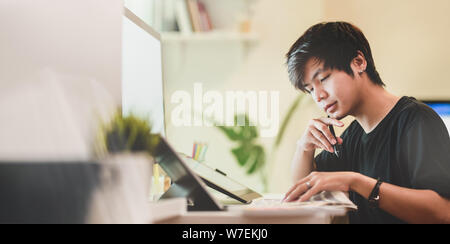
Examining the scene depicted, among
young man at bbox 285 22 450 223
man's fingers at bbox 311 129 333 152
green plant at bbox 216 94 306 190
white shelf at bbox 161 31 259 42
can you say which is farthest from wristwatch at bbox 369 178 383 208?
white shelf at bbox 161 31 259 42

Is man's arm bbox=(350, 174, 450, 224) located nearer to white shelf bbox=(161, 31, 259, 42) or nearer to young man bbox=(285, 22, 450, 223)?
young man bbox=(285, 22, 450, 223)

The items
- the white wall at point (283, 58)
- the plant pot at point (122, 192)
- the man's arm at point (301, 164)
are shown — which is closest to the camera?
the plant pot at point (122, 192)

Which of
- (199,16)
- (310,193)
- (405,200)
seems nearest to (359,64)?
(405,200)

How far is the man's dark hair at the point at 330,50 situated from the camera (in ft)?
2.98

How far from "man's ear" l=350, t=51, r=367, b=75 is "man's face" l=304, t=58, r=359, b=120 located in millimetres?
30

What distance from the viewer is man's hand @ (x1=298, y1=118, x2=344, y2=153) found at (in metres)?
0.87

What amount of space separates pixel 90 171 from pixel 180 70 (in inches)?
41.3

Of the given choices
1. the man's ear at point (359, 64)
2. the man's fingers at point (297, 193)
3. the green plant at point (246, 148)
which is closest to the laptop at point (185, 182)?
the man's fingers at point (297, 193)

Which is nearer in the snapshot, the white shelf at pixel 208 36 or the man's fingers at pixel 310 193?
the man's fingers at pixel 310 193

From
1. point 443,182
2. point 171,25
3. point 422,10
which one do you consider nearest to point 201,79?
point 171,25

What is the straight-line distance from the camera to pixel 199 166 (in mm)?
733

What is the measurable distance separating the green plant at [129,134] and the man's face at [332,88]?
56 cm

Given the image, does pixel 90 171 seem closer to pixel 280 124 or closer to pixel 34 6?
pixel 34 6

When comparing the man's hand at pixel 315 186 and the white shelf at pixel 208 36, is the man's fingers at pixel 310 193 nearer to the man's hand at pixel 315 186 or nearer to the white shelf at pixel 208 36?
the man's hand at pixel 315 186
